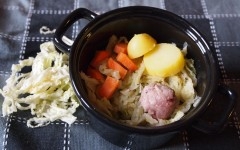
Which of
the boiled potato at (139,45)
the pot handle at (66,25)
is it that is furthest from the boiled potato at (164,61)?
the pot handle at (66,25)

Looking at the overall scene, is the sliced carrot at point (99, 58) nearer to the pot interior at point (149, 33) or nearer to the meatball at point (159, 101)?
the pot interior at point (149, 33)

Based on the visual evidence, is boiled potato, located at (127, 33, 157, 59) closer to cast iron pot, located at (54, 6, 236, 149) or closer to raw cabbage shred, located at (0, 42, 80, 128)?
cast iron pot, located at (54, 6, 236, 149)

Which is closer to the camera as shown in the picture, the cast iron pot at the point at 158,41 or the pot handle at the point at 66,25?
the cast iron pot at the point at 158,41

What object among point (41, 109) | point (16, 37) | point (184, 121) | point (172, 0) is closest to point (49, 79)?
point (41, 109)

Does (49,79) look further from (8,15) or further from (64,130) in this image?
(8,15)

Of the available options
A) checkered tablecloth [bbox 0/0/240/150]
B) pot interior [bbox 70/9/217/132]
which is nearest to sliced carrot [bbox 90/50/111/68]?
pot interior [bbox 70/9/217/132]
